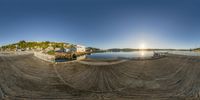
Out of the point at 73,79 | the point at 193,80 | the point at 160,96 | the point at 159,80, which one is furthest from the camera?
the point at 73,79

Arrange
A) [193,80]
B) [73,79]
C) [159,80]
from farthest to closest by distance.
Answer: [73,79]
[159,80]
[193,80]

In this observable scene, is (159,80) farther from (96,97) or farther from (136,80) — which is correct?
(96,97)

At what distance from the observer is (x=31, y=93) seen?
5.85 m

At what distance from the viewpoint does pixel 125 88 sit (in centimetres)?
641

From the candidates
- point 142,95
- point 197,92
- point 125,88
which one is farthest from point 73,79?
point 197,92

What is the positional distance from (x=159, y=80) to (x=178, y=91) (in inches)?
46.7

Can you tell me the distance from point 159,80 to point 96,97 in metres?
3.23

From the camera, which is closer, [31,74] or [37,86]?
[37,86]

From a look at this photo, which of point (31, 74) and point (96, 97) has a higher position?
point (31, 74)

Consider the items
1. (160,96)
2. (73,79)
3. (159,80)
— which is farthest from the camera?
(73,79)

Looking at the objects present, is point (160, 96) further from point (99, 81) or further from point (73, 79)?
point (73, 79)

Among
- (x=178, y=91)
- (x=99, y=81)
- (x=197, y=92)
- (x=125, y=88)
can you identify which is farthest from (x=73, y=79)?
(x=197, y=92)

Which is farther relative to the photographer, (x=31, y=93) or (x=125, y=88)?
(x=125, y=88)

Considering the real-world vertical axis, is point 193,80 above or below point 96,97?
above
